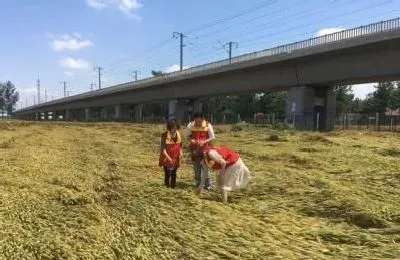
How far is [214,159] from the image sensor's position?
9477 millimetres

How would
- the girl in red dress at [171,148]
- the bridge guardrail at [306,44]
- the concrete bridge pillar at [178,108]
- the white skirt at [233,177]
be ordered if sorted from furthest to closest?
the concrete bridge pillar at [178,108], the bridge guardrail at [306,44], the girl in red dress at [171,148], the white skirt at [233,177]

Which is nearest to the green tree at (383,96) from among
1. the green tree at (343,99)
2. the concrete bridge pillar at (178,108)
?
the green tree at (343,99)

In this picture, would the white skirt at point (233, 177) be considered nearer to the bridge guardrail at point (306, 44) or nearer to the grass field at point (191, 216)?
the grass field at point (191, 216)

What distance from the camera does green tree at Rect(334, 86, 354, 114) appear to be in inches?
3701

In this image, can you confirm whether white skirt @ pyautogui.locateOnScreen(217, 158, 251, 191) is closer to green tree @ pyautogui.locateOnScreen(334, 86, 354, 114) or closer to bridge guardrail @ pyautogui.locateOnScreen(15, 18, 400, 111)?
bridge guardrail @ pyautogui.locateOnScreen(15, 18, 400, 111)

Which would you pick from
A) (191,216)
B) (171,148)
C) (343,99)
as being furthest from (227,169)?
(343,99)

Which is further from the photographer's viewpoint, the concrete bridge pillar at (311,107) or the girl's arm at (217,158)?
the concrete bridge pillar at (311,107)

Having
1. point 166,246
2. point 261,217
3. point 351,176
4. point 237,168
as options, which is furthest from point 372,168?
point 166,246

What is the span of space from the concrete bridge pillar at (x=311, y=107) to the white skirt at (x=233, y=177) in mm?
33938

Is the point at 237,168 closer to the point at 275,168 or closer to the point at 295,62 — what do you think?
the point at 275,168

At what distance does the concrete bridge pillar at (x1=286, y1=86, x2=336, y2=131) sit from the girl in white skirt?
111ft

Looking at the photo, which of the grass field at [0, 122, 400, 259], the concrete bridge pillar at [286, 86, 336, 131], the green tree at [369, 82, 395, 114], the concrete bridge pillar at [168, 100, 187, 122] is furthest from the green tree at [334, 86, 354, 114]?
the grass field at [0, 122, 400, 259]

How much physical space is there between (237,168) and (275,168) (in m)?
4.17

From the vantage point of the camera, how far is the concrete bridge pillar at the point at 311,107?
44.4 m
